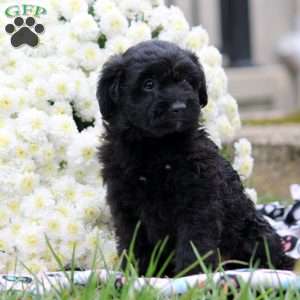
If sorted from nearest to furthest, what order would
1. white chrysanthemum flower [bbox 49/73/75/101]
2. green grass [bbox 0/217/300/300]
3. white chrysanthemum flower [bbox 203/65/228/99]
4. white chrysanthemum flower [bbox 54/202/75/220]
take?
1. green grass [bbox 0/217/300/300]
2. white chrysanthemum flower [bbox 54/202/75/220]
3. white chrysanthemum flower [bbox 49/73/75/101]
4. white chrysanthemum flower [bbox 203/65/228/99]

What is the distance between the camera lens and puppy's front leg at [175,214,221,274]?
12.5ft

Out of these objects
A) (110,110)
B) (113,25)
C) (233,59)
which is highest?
(113,25)

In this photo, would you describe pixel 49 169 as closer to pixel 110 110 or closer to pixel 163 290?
pixel 110 110

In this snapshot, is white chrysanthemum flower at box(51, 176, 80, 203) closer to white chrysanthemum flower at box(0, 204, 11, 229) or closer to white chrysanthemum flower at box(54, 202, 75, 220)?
white chrysanthemum flower at box(54, 202, 75, 220)

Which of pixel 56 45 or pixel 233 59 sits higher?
pixel 56 45

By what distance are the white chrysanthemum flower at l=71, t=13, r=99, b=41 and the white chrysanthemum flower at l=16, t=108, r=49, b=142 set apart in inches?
18.8

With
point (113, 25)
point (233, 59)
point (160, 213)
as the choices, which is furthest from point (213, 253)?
point (233, 59)

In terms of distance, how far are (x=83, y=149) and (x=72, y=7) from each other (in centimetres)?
77

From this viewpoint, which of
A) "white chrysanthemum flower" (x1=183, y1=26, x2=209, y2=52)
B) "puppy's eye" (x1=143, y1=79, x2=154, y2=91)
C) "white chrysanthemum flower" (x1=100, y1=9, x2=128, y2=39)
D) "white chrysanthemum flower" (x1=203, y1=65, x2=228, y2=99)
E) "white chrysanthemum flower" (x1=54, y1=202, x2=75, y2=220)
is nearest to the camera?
"puppy's eye" (x1=143, y1=79, x2=154, y2=91)

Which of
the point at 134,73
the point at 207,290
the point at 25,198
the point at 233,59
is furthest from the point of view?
the point at 233,59

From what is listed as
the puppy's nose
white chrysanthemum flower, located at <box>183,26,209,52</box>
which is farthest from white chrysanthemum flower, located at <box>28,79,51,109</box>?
the puppy's nose

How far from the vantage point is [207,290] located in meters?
3.14

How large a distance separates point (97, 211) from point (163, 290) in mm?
1200

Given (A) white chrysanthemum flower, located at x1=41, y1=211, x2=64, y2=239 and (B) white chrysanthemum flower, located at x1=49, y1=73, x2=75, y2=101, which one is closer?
(A) white chrysanthemum flower, located at x1=41, y1=211, x2=64, y2=239
